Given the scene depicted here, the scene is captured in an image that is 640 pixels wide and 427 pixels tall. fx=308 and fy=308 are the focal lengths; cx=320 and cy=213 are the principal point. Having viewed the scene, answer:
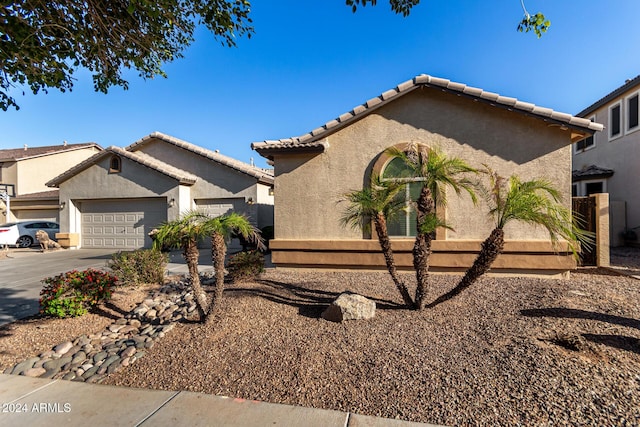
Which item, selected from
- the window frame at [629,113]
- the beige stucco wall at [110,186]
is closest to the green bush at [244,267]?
the beige stucco wall at [110,186]

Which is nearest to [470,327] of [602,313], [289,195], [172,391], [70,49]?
[602,313]

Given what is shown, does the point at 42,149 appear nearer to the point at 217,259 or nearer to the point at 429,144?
the point at 217,259

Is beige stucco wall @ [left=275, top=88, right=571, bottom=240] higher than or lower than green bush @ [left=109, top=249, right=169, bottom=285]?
higher

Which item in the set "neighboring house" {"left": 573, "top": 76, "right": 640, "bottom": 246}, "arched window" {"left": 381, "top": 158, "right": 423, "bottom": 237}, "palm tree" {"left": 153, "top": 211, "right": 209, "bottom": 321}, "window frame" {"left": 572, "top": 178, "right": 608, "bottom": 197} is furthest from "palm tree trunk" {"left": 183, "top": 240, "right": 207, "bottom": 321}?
"window frame" {"left": 572, "top": 178, "right": 608, "bottom": 197}

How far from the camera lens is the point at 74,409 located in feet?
10.4

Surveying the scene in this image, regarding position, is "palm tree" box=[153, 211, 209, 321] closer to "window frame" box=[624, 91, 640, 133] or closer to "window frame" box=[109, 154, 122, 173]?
"window frame" box=[109, 154, 122, 173]

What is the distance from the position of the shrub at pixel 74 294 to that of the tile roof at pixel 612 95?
20311 mm

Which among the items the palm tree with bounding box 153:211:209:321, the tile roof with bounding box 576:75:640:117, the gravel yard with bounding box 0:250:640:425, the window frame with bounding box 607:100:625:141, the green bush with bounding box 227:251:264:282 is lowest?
the gravel yard with bounding box 0:250:640:425

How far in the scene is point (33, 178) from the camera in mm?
23516

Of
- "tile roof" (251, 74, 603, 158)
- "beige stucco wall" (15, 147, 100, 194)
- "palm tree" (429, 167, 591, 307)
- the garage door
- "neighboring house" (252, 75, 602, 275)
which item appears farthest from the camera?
"beige stucco wall" (15, 147, 100, 194)

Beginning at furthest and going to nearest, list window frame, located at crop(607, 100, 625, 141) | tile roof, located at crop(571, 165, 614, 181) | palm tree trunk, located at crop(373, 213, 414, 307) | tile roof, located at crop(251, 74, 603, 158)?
tile roof, located at crop(571, 165, 614, 181) < window frame, located at crop(607, 100, 625, 141) < tile roof, located at crop(251, 74, 603, 158) < palm tree trunk, located at crop(373, 213, 414, 307)

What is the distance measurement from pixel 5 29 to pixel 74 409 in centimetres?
674

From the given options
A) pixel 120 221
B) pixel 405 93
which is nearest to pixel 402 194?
pixel 405 93

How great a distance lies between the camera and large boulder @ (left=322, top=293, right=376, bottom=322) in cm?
491
